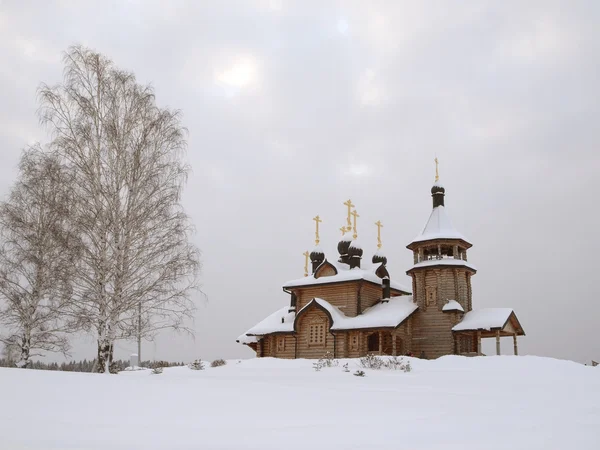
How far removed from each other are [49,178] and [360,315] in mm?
18764

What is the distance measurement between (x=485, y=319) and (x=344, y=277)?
8.15 meters

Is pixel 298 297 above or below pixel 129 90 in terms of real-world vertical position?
below

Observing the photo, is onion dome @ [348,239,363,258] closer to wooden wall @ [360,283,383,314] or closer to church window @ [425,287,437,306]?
wooden wall @ [360,283,383,314]

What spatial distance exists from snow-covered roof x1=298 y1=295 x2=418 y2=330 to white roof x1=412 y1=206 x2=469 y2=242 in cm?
378

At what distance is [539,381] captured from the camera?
49.2 ft

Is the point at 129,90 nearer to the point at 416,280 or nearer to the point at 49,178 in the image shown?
the point at 49,178

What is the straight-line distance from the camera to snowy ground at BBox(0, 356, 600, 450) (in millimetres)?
6510

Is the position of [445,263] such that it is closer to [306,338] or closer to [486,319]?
[486,319]

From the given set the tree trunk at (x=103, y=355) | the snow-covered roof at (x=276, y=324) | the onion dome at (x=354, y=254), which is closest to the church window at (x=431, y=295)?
the onion dome at (x=354, y=254)

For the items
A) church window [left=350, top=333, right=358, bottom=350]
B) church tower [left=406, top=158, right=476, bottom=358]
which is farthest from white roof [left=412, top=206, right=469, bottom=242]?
church window [left=350, top=333, right=358, bottom=350]

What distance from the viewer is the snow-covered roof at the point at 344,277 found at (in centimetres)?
3057

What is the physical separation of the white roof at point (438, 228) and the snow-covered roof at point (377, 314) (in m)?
3.78

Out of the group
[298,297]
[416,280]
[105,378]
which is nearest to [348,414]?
[105,378]

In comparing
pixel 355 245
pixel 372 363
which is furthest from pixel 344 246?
pixel 372 363
